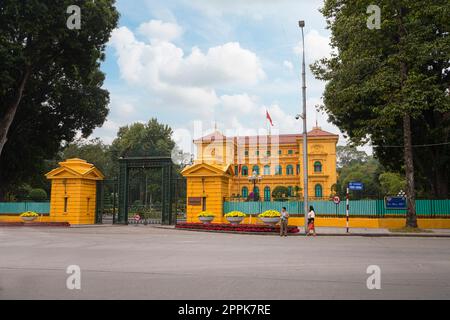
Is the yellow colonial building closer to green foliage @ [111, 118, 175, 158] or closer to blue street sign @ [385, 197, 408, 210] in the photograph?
green foliage @ [111, 118, 175, 158]

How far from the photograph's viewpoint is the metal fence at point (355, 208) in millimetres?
25219

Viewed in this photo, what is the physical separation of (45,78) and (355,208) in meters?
24.2

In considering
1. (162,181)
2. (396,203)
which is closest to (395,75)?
(396,203)

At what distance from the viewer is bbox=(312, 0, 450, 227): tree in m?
22.0

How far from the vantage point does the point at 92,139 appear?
2899 inches

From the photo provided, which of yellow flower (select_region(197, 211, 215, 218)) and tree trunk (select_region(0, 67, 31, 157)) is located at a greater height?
tree trunk (select_region(0, 67, 31, 157))

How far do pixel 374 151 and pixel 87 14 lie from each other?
851 inches

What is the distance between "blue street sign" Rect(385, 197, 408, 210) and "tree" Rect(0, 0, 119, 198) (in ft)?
71.0

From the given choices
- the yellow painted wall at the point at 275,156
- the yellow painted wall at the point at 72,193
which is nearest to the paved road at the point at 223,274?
the yellow painted wall at the point at 72,193

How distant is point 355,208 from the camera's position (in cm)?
2705

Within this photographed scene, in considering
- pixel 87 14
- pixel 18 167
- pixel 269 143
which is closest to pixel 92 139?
pixel 269 143

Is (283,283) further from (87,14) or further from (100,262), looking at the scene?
(87,14)

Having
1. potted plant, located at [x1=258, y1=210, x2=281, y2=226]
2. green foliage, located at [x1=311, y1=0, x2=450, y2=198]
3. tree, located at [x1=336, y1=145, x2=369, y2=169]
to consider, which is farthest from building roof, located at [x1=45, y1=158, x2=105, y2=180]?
tree, located at [x1=336, y1=145, x2=369, y2=169]

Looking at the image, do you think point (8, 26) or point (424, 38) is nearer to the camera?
point (424, 38)
